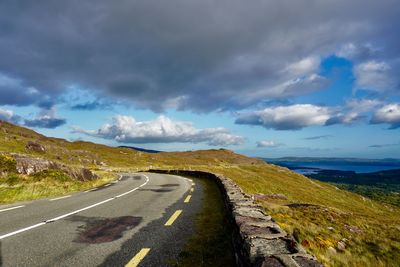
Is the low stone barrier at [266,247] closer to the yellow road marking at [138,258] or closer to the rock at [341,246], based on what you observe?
→ the yellow road marking at [138,258]

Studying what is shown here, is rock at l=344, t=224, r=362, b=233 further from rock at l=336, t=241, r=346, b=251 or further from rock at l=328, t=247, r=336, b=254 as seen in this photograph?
rock at l=328, t=247, r=336, b=254

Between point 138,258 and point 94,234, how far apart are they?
2701 millimetres

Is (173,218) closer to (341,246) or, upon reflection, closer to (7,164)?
(341,246)

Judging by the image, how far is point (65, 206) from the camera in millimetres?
14352

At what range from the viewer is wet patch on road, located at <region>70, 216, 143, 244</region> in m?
8.35

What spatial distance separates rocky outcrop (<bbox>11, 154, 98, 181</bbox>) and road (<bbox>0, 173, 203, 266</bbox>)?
12164 millimetres

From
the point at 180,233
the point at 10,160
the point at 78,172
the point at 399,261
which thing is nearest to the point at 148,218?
the point at 180,233

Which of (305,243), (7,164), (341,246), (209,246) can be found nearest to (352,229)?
(341,246)

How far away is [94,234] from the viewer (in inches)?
346

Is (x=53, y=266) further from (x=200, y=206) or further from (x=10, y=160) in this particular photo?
(x=10, y=160)

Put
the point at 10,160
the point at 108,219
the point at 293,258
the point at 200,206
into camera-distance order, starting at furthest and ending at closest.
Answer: the point at 10,160 < the point at 200,206 < the point at 108,219 < the point at 293,258

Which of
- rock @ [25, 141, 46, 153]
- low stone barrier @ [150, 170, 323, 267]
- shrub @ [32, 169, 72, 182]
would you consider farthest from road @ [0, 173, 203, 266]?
rock @ [25, 141, 46, 153]

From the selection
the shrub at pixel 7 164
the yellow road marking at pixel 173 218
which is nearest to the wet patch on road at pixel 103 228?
the yellow road marking at pixel 173 218

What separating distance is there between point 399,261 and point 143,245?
977 cm
